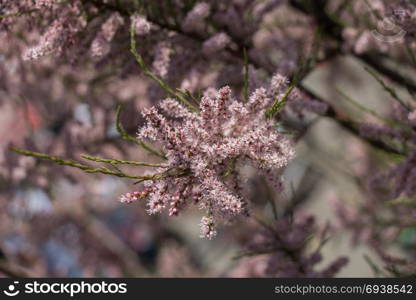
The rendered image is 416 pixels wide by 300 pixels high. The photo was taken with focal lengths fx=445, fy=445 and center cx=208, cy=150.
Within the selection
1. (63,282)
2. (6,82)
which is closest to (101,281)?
(63,282)

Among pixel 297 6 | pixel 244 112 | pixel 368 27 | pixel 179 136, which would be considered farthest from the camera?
pixel 297 6

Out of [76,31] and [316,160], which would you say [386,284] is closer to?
[76,31]

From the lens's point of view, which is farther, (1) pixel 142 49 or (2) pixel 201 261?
(2) pixel 201 261

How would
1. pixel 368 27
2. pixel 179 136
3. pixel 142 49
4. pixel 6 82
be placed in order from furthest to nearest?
pixel 6 82
pixel 368 27
pixel 142 49
pixel 179 136

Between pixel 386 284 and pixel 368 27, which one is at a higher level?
pixel 368 27

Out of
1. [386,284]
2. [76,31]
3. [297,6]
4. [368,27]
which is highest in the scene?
[297,6]

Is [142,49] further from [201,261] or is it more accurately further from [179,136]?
[201,261]

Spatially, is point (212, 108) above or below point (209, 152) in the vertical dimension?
above
